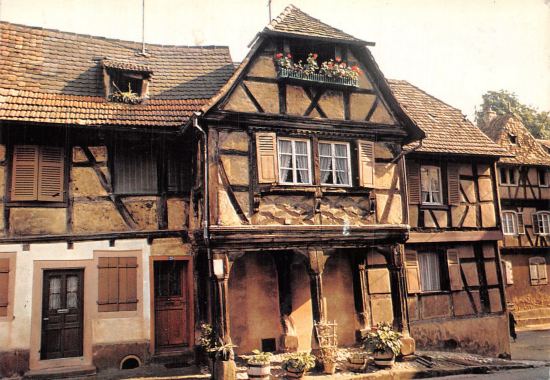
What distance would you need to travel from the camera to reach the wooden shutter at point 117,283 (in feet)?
38.4

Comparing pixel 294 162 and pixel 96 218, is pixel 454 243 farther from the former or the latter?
pixel 96 218

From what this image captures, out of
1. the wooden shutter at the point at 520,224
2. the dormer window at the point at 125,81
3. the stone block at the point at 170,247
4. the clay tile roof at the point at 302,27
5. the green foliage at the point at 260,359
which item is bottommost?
the green foliage at the point at 260,359

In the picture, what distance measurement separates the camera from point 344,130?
12.3m

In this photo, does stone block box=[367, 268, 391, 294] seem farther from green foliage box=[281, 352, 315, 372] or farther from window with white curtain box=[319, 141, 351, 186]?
green foliage box=[281, 352, 315, 372]

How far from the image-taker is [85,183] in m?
12.0

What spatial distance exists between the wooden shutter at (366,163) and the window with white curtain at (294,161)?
4.59 feet

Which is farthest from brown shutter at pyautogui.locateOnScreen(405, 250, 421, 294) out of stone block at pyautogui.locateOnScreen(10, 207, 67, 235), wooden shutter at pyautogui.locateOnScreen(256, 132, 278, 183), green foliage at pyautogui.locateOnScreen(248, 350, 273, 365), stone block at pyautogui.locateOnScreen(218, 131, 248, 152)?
stone block at pyautogui.locateOnScreen(10, 207, 67, 235)

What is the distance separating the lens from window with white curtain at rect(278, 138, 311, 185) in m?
11.7

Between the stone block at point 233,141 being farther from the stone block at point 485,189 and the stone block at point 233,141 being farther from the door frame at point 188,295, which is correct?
the stone block at point 485,189

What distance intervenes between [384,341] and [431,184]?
6.56m

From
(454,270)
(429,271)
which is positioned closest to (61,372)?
(429,271)

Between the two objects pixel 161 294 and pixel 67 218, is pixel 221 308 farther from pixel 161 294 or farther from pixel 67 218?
pixel 67 218

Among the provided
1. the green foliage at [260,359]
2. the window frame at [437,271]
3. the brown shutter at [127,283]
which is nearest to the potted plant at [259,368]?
the green foliage at [260,359]

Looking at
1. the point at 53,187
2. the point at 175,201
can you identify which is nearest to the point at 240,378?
the point at 175,201
